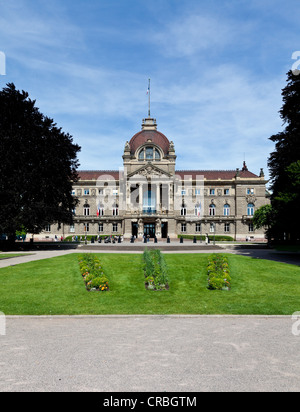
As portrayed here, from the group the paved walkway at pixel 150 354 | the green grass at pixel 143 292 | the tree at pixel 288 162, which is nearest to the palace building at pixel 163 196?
the tree at pixel 288 162

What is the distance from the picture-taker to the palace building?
76.4 metres

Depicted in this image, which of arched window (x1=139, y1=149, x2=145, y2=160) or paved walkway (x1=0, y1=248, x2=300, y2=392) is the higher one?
arched window (x1=139, y1=149, x2=145, y2=160)

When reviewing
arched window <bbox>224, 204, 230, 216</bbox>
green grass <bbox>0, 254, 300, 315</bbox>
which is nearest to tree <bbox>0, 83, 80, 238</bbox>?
green grass <bbox>0, 254, 300, 315</bbox>

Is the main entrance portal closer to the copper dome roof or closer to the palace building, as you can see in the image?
the palace building

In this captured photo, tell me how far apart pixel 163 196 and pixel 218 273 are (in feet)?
196

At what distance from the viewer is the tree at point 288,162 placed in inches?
1190

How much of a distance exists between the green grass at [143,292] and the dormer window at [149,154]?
58154 millimetres

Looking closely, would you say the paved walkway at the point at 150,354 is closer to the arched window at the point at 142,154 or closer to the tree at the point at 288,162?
the tree at the point at 288,162

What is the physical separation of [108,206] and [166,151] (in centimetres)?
1981

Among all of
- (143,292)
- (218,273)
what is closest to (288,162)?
(218,273)

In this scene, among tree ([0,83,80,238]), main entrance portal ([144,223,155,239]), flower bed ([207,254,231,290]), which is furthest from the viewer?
main entrance portal ([144,223,155,239])

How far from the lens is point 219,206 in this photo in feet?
274

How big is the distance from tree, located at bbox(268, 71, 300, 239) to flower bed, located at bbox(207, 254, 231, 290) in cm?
1191
